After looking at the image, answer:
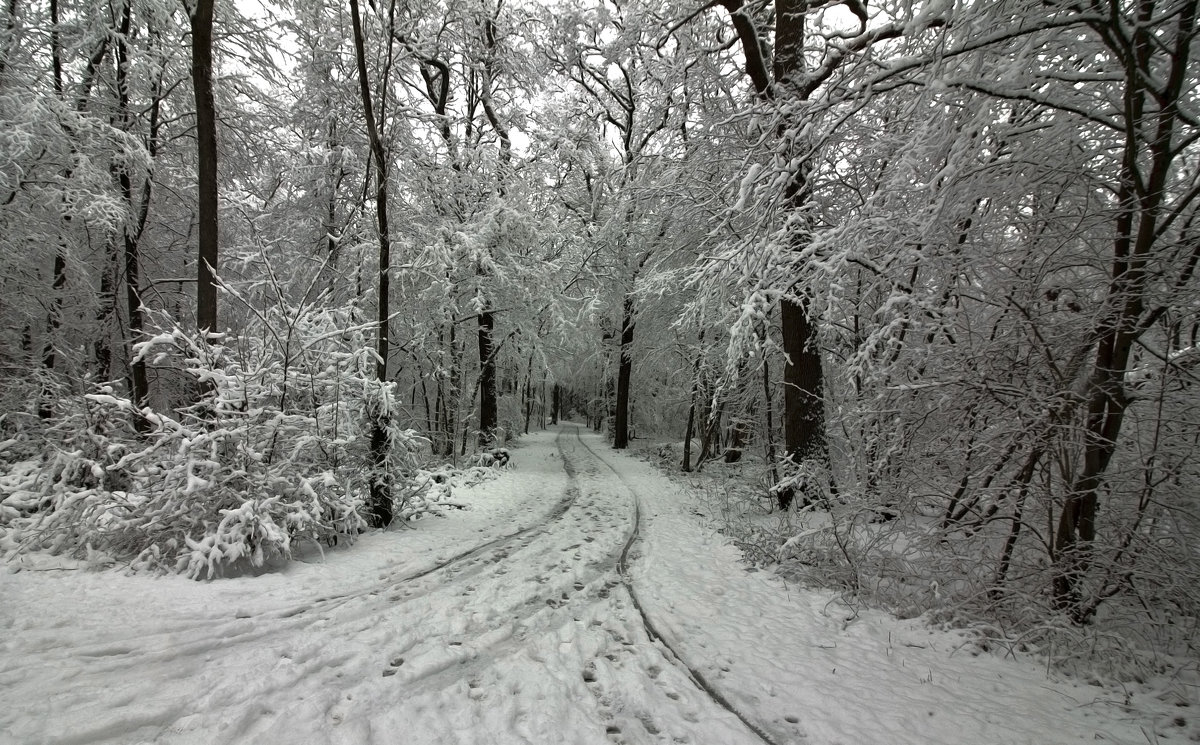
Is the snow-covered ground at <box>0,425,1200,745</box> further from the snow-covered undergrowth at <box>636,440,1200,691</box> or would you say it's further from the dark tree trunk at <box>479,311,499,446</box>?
the dark tree trunk at <box>479,311,499,446</box>

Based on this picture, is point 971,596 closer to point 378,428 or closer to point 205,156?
point 378,428

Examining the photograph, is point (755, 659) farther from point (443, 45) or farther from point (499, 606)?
point (443, 45)

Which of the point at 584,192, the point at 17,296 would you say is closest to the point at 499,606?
the point at 17,296

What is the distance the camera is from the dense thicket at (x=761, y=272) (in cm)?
351

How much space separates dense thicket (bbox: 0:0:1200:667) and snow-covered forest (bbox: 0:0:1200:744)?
0.14 feet

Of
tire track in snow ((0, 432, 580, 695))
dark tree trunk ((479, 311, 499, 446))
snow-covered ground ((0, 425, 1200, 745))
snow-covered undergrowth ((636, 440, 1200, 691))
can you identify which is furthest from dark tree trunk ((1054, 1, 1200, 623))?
dark tree trunk ((479, 311, 499, 446))

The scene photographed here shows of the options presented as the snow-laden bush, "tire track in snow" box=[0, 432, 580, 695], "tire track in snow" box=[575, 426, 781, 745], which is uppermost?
the snow-laden bush

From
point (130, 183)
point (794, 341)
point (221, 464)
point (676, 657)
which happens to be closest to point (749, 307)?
point (794, 341)

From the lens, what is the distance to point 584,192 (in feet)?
62.5

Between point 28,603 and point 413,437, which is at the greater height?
point 413,437

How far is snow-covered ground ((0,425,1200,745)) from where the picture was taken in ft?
8.86

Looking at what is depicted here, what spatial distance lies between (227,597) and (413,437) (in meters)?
3.38

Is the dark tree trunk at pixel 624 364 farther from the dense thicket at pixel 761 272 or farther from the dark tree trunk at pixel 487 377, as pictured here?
the dark tree trunk at pixel 487 377

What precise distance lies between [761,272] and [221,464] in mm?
6290
